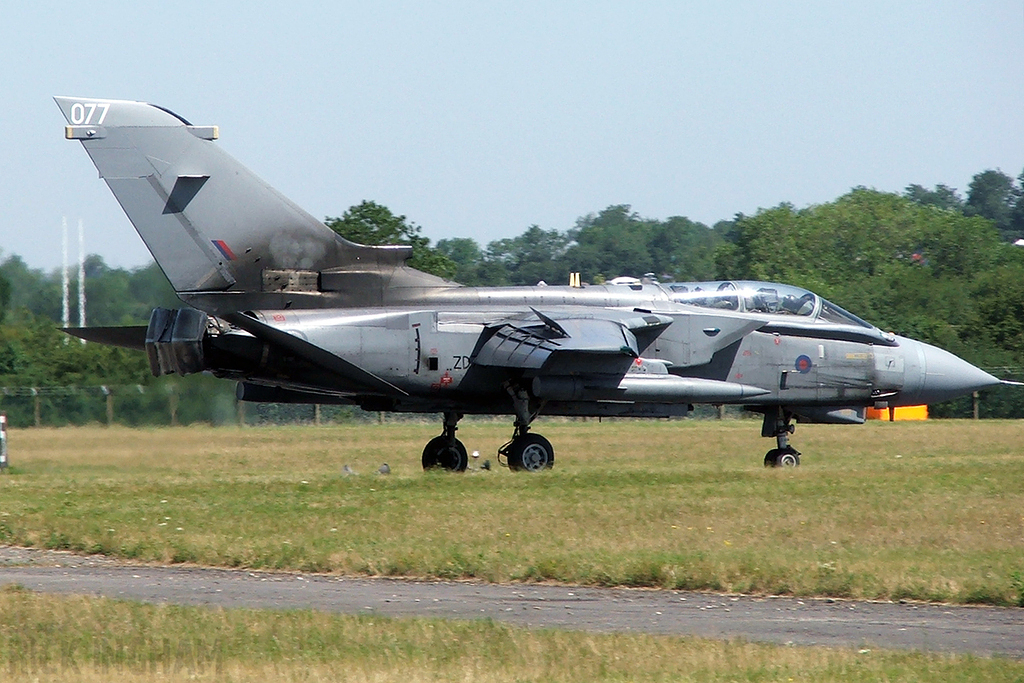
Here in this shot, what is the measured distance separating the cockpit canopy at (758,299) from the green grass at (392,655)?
1194 cm

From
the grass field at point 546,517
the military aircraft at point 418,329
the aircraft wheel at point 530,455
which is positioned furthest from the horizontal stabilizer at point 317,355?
the aircraft wheel at point 530,455

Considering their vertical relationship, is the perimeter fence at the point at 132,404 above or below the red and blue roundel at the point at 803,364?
below

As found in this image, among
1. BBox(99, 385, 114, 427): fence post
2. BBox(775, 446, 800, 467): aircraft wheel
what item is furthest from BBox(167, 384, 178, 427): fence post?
BBox(775, 446, 800, 467): aircraft wheel

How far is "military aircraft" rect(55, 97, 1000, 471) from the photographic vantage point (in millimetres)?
18078

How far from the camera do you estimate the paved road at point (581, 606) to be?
8.96 meters

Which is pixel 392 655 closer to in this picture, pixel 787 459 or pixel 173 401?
pixel 173 401

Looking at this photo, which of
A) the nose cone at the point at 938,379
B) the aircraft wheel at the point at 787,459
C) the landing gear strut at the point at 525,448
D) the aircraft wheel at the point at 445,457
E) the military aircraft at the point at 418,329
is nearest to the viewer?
the military aircraft at the point at 418,329

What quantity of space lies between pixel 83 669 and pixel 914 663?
4838 mm

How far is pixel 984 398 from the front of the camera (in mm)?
44594

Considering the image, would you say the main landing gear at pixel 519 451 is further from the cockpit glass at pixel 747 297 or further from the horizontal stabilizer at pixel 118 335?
the horizontal stabilizer at pixel 118 335

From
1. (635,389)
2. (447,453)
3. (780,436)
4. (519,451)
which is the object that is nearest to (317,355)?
(447,453)

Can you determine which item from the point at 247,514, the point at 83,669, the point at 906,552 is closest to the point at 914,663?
the point at 906,552

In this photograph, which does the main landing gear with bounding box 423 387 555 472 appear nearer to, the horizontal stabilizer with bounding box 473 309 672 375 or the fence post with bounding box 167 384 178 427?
the horizontal stabilizer with bounding box 473 309 672 375

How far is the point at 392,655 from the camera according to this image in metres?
8.11
